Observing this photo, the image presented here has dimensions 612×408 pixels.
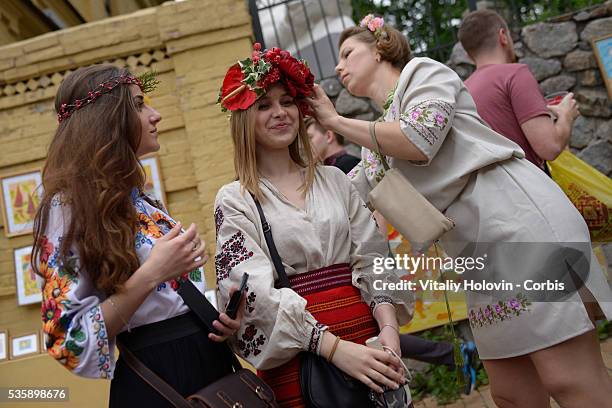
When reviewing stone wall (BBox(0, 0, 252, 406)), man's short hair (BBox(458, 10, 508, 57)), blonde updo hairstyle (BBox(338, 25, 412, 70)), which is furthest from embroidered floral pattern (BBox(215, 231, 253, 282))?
stone wall (BBox(0, 0, 252, 406))

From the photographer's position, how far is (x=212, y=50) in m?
5.46

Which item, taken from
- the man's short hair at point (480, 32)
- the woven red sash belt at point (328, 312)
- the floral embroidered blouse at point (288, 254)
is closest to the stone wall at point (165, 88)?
the man's short hair at point (480, 32)

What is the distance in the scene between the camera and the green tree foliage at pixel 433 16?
5941 millimetres

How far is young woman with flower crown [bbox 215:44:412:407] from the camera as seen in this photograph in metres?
1.83

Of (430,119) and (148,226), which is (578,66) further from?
(148,226)

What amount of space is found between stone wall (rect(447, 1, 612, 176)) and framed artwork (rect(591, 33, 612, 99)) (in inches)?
2.8

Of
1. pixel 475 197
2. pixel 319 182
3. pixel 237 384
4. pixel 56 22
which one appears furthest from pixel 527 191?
pixel 56 22

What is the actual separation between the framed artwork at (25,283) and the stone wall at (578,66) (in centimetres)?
429

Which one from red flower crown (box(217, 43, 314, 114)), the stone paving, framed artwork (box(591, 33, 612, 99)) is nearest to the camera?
red flower crown (box(217, 43, 314, 114))

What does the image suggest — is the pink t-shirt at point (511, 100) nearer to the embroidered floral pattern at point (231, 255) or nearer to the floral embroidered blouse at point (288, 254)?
the floral embroidered blouse at point (288, 254)

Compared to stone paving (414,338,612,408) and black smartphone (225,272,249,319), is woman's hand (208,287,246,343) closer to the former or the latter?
black smartphone (225,272,249,319)

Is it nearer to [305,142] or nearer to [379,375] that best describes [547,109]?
[305,142]

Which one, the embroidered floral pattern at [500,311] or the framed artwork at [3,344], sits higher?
the embroidered floral pattern at [500,311]

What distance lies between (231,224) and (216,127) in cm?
354
